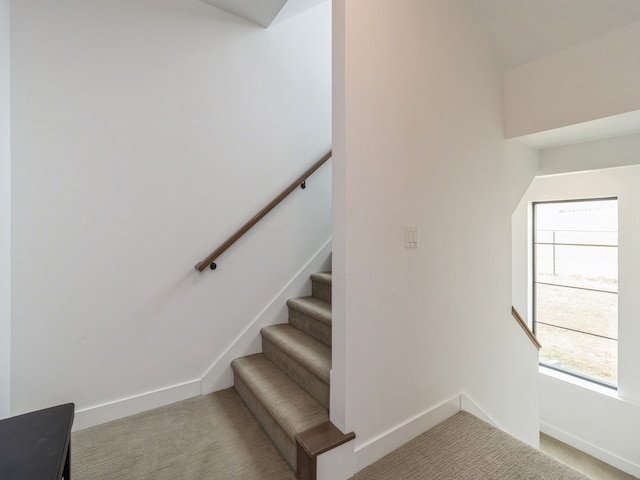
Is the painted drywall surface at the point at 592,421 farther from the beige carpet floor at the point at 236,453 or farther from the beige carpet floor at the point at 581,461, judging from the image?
the beige carpet floor at the point at 236,453

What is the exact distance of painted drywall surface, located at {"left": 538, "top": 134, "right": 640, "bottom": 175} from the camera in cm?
192

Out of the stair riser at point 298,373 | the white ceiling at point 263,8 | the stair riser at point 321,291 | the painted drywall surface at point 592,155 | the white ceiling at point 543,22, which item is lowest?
the stair riser at point 298,373

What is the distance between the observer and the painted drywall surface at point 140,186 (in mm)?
1498

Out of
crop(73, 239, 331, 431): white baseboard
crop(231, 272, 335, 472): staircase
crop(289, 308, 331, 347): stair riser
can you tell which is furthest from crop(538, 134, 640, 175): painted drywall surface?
crop(289, 308, 331, 347): stair riser

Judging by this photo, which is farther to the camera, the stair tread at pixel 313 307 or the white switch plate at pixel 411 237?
the stair tread at pixel 313 307

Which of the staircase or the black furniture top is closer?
the black furniture top

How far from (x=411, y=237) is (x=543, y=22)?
1.49 meters

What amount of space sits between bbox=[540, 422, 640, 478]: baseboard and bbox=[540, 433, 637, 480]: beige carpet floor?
0.04 m

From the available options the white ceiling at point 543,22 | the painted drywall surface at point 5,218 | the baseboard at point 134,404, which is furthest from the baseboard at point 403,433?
the white ceiling at point 543,22

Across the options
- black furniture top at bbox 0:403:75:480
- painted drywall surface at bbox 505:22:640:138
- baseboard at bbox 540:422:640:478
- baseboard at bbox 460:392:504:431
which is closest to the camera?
black furniture top at bbox 0:403:75:480

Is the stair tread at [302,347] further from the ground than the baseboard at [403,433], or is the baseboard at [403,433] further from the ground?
the stair tread at [302,347]

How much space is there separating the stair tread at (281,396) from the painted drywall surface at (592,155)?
2.41 meters

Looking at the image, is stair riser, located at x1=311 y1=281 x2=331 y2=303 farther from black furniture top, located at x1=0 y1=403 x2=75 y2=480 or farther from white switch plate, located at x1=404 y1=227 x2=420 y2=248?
black furniture top, located at x1=0 y1=403 x2=75 y2=480

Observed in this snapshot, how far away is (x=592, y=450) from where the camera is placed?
10.6 ft
